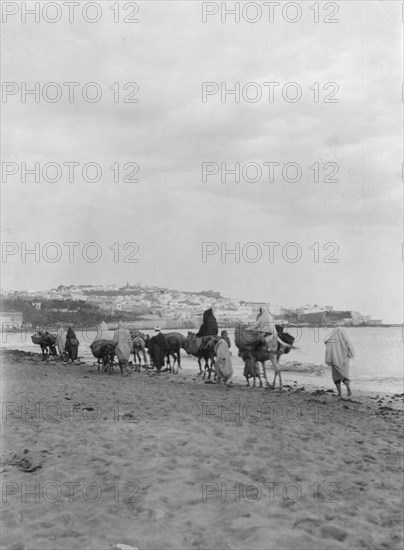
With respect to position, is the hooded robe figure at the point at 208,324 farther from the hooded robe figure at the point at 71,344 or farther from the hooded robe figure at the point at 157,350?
the hooded robe figure at the point at 71,344

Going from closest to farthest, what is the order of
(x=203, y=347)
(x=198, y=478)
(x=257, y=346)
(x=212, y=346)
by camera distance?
(x=198, y=478) < (x=257, y=346) < (x=212, y=346) < (x=203, y=347)

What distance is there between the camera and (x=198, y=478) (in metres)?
5.68

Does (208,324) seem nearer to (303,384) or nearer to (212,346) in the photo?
(212,346)

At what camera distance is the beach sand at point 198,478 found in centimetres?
445

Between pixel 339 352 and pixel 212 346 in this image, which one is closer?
pixel 339 352

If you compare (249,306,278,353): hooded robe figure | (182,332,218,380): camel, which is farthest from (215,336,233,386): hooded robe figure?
(182,332,218,380): camel

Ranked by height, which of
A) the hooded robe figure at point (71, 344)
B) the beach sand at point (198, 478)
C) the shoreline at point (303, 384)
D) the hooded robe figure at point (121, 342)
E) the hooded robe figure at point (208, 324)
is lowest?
the shoreline at point (303, 384)

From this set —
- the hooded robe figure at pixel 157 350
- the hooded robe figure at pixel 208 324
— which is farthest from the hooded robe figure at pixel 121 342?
the hooded robe figure at pixel 157 350

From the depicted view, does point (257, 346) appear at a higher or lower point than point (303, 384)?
higher

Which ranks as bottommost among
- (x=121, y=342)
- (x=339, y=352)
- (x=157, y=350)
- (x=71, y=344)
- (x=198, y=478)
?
(x=71, y=344)

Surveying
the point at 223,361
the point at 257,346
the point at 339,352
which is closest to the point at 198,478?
the point at 339,352

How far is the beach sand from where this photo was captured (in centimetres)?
445

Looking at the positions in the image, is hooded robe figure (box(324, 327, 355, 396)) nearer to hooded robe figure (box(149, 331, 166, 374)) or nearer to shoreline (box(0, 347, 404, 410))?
shoreline (box(0, 347, 404, 410))

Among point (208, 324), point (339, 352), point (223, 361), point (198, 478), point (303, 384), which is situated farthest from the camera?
point (303, 384)
